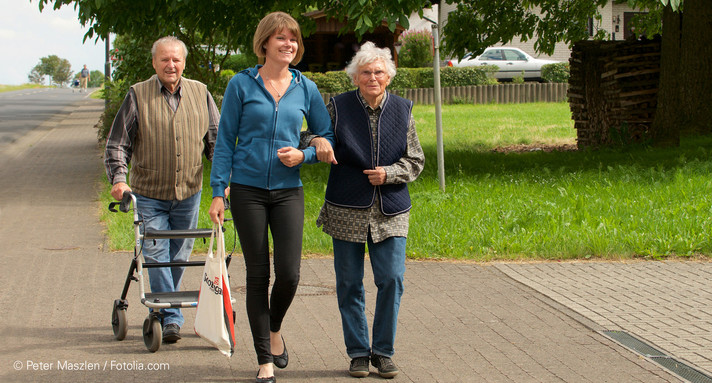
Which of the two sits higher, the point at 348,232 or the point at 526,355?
the point at 348,232

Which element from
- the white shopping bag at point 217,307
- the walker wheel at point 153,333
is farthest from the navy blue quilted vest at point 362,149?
the walker wheel at point 153,333

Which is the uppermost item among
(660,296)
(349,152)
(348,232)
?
(349,152)

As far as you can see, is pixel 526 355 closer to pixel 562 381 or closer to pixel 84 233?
pixel 562 381

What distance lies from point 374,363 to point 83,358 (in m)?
1.70

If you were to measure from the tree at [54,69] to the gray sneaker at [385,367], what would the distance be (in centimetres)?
14580

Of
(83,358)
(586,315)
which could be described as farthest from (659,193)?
(83,358)

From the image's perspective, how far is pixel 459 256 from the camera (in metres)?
8.12

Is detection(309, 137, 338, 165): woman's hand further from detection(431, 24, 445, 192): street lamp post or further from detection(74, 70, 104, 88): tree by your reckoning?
detection(74, 70, 104, 88): tree

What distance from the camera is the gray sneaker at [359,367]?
4824mm

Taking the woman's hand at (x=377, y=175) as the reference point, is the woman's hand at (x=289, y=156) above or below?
above

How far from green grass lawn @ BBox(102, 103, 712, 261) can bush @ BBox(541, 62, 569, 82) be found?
18742 mm

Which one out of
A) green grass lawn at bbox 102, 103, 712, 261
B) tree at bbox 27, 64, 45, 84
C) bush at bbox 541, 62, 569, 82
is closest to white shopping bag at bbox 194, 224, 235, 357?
green grass lawn at bbox 102, 103, 712, 261

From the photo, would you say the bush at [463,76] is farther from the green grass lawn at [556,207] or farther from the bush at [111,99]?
the green grass lawn at [556,207]

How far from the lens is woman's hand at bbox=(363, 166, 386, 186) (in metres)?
4.66
